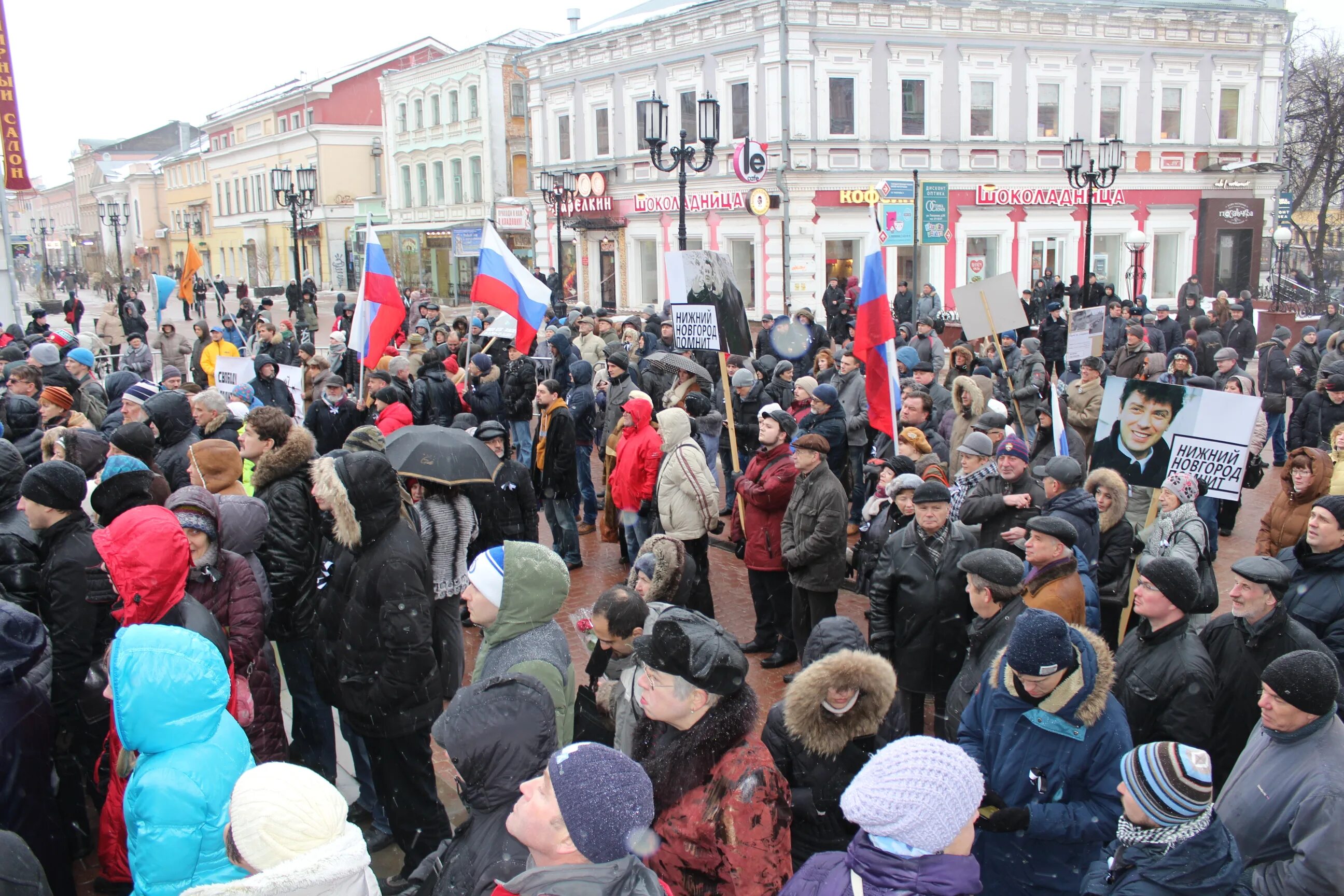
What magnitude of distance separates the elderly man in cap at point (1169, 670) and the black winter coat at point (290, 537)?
3.95 metres

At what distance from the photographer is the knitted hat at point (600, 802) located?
2281mm

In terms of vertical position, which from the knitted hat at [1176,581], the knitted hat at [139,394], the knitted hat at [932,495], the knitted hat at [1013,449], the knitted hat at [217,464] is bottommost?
the knitted hat at [1176,581]

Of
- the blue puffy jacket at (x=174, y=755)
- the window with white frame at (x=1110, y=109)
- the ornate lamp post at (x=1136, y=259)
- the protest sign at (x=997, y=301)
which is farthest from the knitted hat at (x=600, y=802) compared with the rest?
the window with white frame at (x=1110, y=109)

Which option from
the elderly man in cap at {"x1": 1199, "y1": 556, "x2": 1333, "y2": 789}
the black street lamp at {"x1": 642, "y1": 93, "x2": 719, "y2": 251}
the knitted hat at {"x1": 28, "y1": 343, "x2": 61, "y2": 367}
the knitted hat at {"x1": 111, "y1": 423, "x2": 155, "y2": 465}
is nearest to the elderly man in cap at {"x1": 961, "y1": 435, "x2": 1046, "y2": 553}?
the elderly man in cap at {"x1": 1199, "y1": 556, "x2": 1333, "y2": 789}

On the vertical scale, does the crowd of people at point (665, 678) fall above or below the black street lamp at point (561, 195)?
below

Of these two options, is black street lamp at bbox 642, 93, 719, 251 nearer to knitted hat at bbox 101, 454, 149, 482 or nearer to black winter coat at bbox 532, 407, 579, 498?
black winter coat at bbox 532, 407, 579, 498

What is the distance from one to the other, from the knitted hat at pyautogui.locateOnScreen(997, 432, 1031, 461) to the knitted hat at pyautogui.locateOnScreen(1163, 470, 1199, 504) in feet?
2.78

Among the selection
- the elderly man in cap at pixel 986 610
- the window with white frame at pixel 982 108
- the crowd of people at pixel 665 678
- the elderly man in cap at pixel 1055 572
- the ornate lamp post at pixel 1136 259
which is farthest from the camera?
the window with white frame at pixel 982 108

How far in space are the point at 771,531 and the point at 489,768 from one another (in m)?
4.53

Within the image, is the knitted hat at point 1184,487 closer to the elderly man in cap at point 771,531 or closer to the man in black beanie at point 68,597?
the elderly man in cap at point 771,531

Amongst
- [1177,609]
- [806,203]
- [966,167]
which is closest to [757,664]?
[1177,609]

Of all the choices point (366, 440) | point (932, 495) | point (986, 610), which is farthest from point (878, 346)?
A: point (366, 440)

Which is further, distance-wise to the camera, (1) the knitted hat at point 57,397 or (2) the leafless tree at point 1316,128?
(2) the leafless tree at point 1316,128

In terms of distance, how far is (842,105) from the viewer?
92.2 ft
